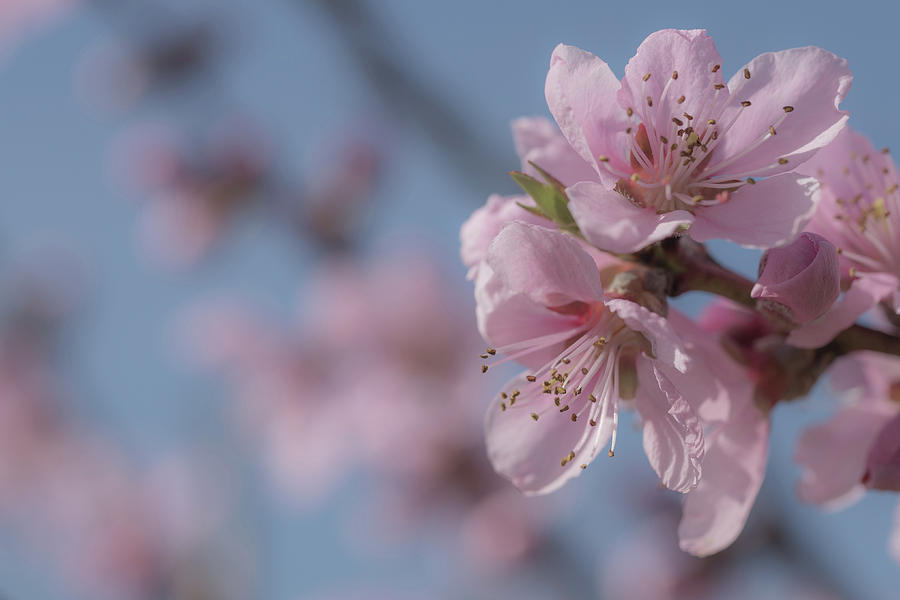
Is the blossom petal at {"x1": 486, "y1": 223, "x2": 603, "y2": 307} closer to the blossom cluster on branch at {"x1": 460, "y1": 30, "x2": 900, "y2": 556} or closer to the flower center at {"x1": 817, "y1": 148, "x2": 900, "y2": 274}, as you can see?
Result: the blossom cluster on branch at {"x1": 460, "y1": 30, "x2": 900, "y2": 556}

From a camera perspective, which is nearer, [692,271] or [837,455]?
[692,271]

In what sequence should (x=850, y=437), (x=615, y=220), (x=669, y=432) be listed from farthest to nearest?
(x=850, y=437), (x=669, y=432), (x=615, y=220)

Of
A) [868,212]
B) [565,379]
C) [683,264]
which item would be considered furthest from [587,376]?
[868,212]

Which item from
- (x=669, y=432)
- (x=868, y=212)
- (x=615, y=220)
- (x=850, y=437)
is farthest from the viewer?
(x=850, y=437)

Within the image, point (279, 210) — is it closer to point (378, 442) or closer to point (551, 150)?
point (378, 442)

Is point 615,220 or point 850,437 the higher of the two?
point 615,220

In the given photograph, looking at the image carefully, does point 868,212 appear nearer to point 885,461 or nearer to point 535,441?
point 885,461

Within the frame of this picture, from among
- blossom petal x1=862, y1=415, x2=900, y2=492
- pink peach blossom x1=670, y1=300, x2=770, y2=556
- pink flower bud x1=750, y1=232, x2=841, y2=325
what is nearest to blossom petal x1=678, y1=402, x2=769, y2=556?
pink peach blossom x1=670, y1=300, x2=770, y2=556
